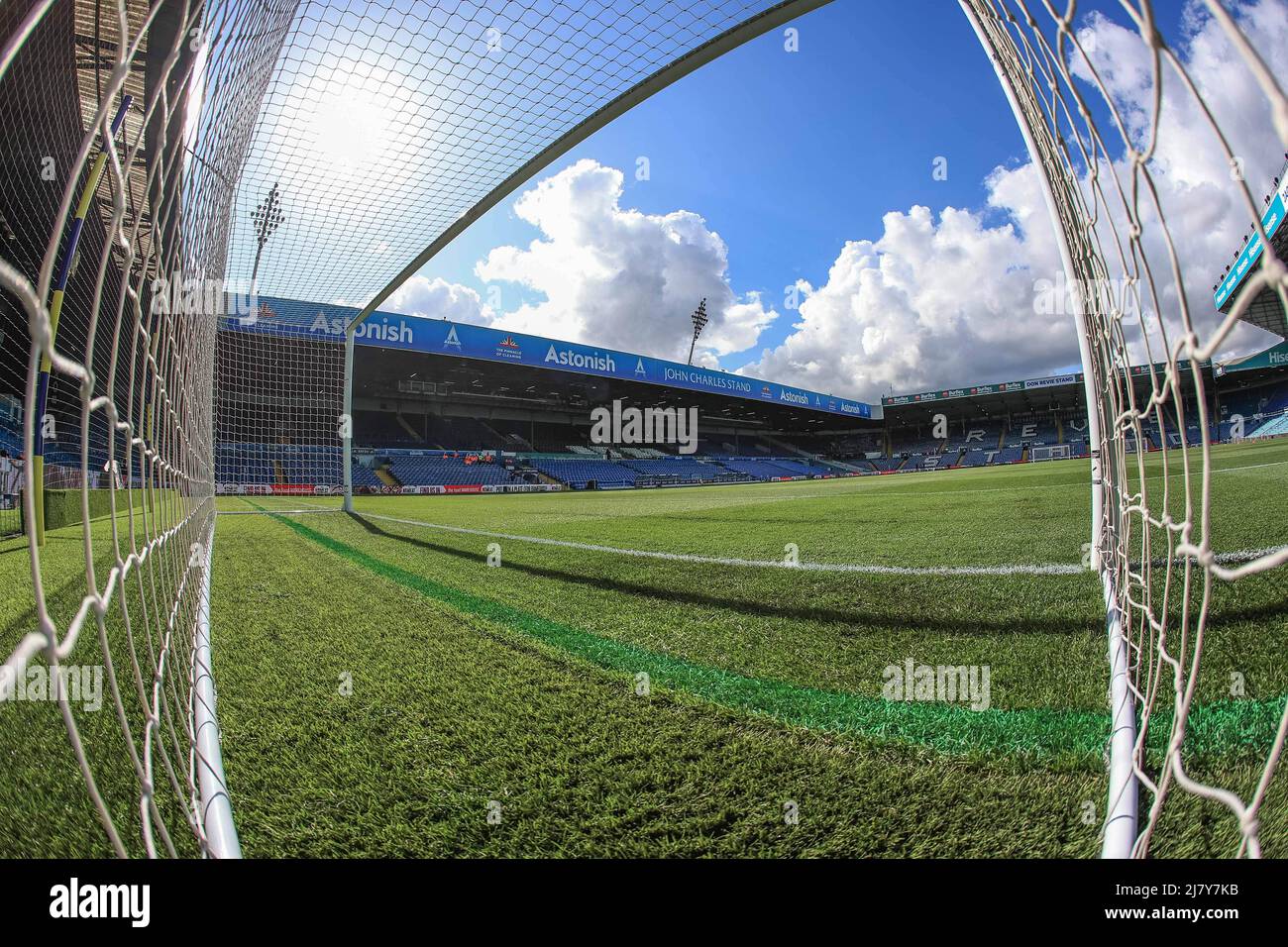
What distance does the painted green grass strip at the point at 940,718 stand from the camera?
1.27 metres

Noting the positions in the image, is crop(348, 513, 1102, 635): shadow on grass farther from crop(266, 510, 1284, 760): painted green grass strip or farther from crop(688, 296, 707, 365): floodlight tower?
crop(688, 296, 707, 365): floodlight tower

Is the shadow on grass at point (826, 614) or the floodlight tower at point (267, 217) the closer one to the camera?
the shadow on grass at point (826, 614)

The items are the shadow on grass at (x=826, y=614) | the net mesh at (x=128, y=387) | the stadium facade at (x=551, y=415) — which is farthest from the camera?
the stadium facade at (x=551, y=415)

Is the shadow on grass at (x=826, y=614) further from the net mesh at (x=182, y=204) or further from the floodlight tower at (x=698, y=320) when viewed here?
the floodlight tower at (x=698, y=320)

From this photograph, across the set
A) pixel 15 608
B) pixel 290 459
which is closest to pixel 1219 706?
pixel 15 608

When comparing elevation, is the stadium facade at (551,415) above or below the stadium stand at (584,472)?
above

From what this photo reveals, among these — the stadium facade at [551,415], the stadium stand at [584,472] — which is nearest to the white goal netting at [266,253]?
the stadium facade at [551,415]

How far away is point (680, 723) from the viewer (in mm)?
1450

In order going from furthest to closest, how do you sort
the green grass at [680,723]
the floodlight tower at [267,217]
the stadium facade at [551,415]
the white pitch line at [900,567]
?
the stadium facade at [551,415] → the floodlight tower at [267,217] → the white pitch line at [900,567] → the green grass at [680,723]

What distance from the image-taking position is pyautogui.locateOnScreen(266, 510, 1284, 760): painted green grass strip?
50.0 inches

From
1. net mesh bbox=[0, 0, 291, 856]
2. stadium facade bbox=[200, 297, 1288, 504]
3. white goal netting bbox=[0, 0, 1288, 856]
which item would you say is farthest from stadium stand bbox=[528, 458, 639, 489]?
net mesh bbox=[0, 0, 291, 856]

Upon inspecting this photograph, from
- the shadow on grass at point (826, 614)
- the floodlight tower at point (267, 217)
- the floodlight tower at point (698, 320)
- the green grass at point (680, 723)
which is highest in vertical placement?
the floodlight tower at point (698, 320)
